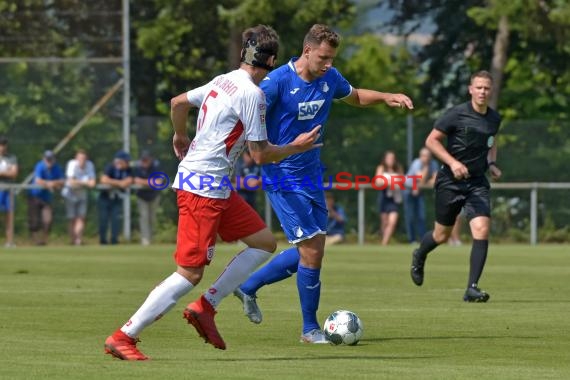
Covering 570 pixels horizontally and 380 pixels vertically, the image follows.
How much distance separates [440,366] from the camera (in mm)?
9094

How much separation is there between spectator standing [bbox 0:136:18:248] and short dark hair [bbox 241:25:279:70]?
19014 mm

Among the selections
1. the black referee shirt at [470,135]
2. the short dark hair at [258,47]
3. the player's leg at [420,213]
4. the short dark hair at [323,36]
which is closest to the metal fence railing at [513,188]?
the player's leg at [420,213]

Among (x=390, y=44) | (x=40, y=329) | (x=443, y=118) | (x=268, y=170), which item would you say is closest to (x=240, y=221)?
(x=268, y=170)

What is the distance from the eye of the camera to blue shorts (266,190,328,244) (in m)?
10.8

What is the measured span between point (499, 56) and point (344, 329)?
22673mm

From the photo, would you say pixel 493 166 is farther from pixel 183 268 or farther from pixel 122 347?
pixel 122 347

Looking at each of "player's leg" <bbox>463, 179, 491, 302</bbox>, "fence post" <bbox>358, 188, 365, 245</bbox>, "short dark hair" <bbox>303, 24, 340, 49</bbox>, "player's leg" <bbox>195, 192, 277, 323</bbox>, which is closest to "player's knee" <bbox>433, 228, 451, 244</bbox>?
"player's leg" <bbox>463, 179, 491, 302</bbox>

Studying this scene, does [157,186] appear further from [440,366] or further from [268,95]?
[440,366]

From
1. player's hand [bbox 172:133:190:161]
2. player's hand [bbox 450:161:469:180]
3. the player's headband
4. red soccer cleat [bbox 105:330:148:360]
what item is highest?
the player's headband

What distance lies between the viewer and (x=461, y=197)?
1505cm

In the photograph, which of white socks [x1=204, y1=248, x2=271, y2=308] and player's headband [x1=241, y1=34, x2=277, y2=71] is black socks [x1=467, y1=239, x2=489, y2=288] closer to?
white socks [x1=204, y1=248, x2=271, y2=308]

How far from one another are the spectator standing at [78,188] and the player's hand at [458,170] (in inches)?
584

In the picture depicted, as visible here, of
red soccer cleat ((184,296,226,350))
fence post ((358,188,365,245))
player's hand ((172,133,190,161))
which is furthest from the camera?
fence post ((358,188,365,245))

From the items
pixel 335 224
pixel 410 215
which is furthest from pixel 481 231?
pixel 335 224
